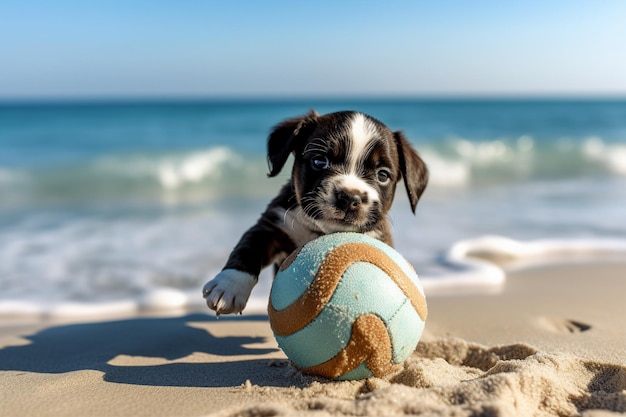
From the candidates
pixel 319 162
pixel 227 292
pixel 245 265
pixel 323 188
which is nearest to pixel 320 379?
pixel 227 292

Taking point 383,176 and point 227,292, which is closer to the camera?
point 227,292

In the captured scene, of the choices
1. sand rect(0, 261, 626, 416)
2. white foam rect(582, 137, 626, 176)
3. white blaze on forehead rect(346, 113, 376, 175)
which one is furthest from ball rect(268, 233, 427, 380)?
white foam rect(582, 137, 626, 176)

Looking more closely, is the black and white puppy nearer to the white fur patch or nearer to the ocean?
the white fur patch

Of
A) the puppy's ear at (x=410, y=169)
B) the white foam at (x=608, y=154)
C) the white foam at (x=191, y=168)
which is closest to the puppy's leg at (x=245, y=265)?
the puppy's ear at (x=410, y=169)

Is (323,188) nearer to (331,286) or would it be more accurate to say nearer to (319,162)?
(319,162)

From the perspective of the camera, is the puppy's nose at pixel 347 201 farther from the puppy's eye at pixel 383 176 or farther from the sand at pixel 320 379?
the sand at pixel 320 379

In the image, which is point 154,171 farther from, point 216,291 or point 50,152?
point 216,291
